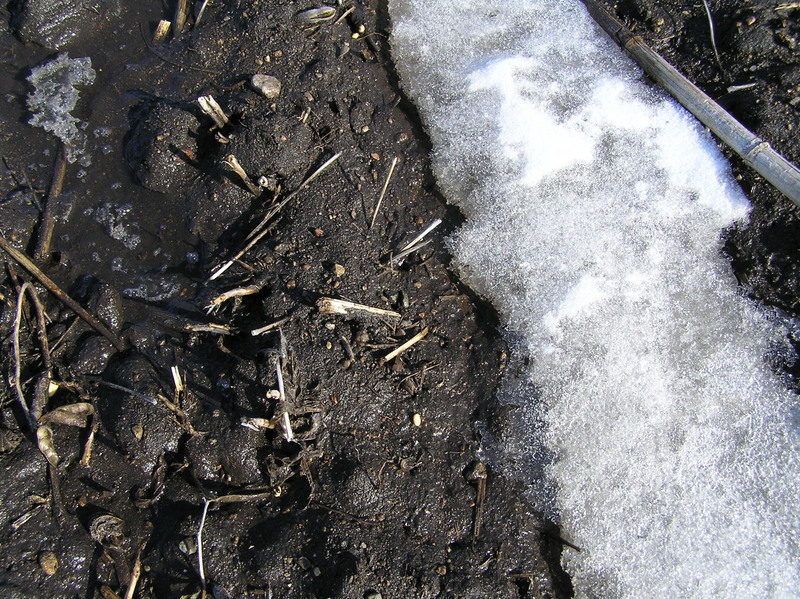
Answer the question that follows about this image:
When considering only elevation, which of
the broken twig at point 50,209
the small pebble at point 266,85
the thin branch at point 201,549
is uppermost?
the small pebble at point 266,85

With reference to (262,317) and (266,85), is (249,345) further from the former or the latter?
(266,85)

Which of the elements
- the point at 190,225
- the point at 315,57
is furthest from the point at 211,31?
the point at 190,225

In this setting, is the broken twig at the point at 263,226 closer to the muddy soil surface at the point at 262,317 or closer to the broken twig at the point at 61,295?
the muddy soil surface at the point at 262,317

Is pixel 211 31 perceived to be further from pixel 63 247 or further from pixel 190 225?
pixel 63 247

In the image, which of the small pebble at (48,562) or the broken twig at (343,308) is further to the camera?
the broken twig at (343,308)

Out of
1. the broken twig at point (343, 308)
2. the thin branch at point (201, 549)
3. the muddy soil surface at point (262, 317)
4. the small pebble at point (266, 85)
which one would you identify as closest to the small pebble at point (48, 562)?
the muddy soil surface at point (262, 317)

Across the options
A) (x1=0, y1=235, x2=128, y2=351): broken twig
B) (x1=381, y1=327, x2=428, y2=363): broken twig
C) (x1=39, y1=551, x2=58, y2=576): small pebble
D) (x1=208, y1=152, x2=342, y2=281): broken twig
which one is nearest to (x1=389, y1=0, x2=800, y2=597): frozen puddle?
(x1=381, y1=327, x2=428, y2=363): broken twig

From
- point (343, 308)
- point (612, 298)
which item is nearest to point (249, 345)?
point (343, 308)
